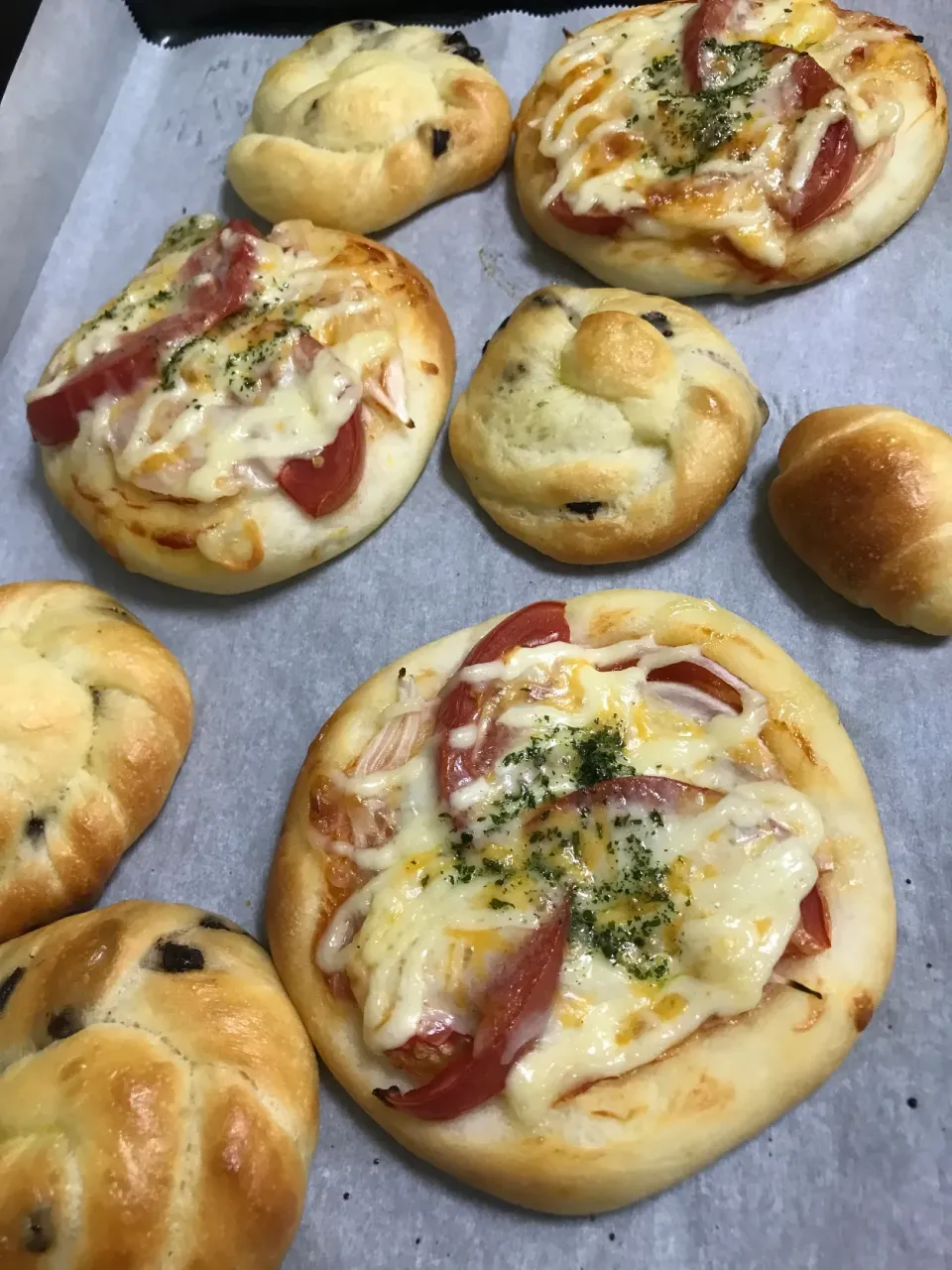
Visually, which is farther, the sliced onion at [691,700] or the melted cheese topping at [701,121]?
the melted cheese topping at [701,121]

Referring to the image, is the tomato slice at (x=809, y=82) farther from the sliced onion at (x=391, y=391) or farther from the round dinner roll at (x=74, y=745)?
the round dinner roll at (x=74, y=745)

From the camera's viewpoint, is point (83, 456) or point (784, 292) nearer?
point (83, 456)

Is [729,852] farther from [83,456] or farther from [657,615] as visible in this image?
[83,456]

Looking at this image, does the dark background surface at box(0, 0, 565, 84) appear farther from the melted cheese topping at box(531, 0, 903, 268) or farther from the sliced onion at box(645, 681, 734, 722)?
the sliced onion at box(645, 681, 734, 722)

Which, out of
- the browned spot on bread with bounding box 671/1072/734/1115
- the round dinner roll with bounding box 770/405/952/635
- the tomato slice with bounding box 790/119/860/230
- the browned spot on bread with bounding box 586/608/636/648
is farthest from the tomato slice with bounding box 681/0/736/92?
the browned spot on bread with bounding box 671/1072/734/1115

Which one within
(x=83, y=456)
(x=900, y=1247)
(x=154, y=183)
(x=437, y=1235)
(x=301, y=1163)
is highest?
(x=154, y=183)

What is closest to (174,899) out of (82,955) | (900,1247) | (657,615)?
(82,955)

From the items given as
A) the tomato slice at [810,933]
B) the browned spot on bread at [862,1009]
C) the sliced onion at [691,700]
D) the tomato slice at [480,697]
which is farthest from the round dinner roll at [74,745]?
the browned spot on bread at [862,1009]
